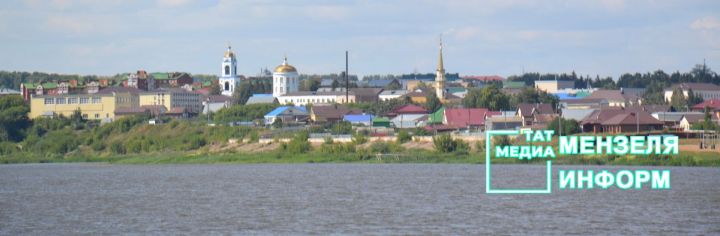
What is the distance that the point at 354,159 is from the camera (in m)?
75.6

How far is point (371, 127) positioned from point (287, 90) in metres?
56.7

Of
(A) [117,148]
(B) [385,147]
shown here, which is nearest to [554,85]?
(A) [117,148]

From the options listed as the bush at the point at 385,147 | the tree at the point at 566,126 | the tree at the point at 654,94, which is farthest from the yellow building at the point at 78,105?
the tree at the point at 566,126

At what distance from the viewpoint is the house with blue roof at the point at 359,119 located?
107 m

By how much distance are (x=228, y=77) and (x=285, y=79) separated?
1141 centimetres

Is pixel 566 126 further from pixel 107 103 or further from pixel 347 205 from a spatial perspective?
pixel 107 103

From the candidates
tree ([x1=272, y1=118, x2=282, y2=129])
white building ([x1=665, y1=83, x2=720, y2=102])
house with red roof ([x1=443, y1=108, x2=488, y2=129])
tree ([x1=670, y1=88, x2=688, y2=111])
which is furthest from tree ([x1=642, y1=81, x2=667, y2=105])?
tree ([x1=272, y1=118, x2=282, y2=129])

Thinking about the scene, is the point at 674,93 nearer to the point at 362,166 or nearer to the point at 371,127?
the point at 371,127

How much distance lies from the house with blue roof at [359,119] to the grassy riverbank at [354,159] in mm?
20697

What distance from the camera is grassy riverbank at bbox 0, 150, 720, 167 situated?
206 feet

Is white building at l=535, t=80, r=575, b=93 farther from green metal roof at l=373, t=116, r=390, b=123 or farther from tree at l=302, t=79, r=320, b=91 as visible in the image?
green metal roof at l=373, t=116, r=390, b=123

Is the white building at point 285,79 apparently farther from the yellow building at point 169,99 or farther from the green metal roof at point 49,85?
the green metal roof at point 49,85

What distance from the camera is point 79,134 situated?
353 feet

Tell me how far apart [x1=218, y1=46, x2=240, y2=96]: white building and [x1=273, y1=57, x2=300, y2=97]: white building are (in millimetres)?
6978
